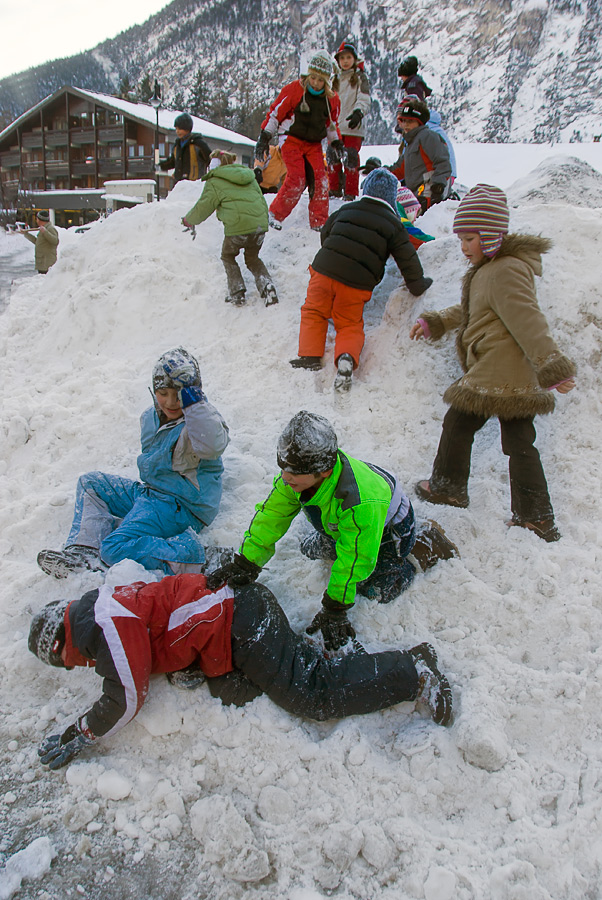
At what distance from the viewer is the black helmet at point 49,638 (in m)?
2.01

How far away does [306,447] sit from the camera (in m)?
2.04

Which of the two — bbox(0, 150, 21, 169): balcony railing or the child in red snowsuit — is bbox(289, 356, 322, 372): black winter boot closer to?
the child in red snowsuit

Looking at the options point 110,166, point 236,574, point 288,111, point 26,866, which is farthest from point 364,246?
point 110,166

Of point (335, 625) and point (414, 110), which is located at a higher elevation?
point (414, 110)

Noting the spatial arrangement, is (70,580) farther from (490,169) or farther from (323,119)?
(490,169)

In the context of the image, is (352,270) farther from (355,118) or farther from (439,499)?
(355,118)

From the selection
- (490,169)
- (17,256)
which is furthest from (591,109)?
(17,256)

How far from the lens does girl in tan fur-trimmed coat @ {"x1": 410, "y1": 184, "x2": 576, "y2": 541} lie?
259 cm

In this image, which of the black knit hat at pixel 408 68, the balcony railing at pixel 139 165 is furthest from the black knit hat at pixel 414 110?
the balcony railing at pixel 139 165

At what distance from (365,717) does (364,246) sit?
312 cm

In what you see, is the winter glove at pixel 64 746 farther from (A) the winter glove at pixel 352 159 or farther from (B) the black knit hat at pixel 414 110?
(A) the winter glove at pixel 352 159

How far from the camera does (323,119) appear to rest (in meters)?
5.21

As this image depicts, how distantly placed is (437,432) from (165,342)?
2.65m

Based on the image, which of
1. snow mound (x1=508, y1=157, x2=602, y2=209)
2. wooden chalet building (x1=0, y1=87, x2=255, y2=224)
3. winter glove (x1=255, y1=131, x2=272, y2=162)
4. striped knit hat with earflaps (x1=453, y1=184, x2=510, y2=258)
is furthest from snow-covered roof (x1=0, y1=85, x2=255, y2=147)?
striped knit hat with earflaps (x1=453, y1=184, x2=510, y2=258)
